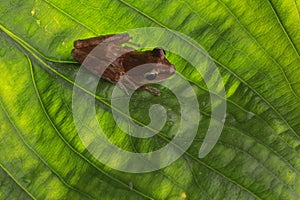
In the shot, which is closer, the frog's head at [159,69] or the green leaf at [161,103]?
the green leaf at [161,103]

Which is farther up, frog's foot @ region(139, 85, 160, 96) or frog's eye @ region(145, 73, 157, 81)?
frog's eye @ region(145, 73, 157, 81)

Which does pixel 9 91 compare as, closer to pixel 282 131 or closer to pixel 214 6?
pixel 214 6

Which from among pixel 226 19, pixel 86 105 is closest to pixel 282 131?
pixel 226 19

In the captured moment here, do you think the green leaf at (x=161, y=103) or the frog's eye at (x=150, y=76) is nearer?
the green leaf at (x=161, y=103)

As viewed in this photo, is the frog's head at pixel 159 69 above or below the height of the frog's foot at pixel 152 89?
above

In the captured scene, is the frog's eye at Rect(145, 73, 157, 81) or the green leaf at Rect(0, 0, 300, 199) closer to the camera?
the green leaf at Rect(0, 0, 300, 199)

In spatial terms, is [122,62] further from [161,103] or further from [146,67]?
[161,103]
